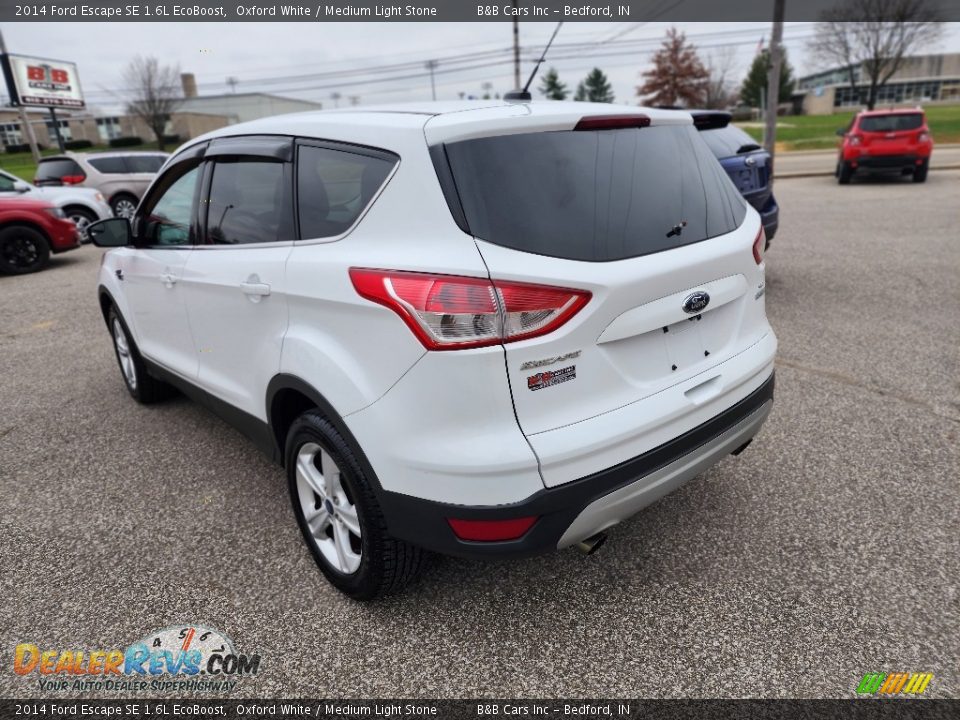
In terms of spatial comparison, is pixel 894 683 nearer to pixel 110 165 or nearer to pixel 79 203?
pixel 79 203

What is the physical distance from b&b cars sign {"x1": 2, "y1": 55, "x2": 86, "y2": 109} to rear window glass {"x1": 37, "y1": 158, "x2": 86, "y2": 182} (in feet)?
62.2

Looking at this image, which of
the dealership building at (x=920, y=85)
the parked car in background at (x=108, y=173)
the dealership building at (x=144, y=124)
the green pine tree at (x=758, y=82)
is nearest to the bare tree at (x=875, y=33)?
the green pine tree at (x=758, y=82)

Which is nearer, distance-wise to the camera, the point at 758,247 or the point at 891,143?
the point at 758,247

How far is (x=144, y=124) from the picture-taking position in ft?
196

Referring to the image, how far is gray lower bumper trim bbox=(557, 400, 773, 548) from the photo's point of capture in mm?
2025

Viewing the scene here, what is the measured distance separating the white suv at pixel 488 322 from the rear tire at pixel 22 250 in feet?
31.5

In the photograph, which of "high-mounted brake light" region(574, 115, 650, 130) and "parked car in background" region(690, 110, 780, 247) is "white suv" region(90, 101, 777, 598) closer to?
"high-mounted brake light" region(574, 115, 650, 130)

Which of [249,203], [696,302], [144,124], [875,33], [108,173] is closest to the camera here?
[696,302]

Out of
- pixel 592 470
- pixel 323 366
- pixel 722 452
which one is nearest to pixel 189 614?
pixel 323 366

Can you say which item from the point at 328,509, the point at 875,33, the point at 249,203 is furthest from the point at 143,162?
the point at 875,33

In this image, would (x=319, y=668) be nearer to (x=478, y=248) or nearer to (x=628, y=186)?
(x=478, y=248)

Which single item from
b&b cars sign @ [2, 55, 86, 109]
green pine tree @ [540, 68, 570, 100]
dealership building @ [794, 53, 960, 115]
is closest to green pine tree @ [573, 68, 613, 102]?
green pine tree @ [540, 68, 570, 100]

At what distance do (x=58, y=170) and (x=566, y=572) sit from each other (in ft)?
53.0

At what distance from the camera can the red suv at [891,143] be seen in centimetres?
1505
